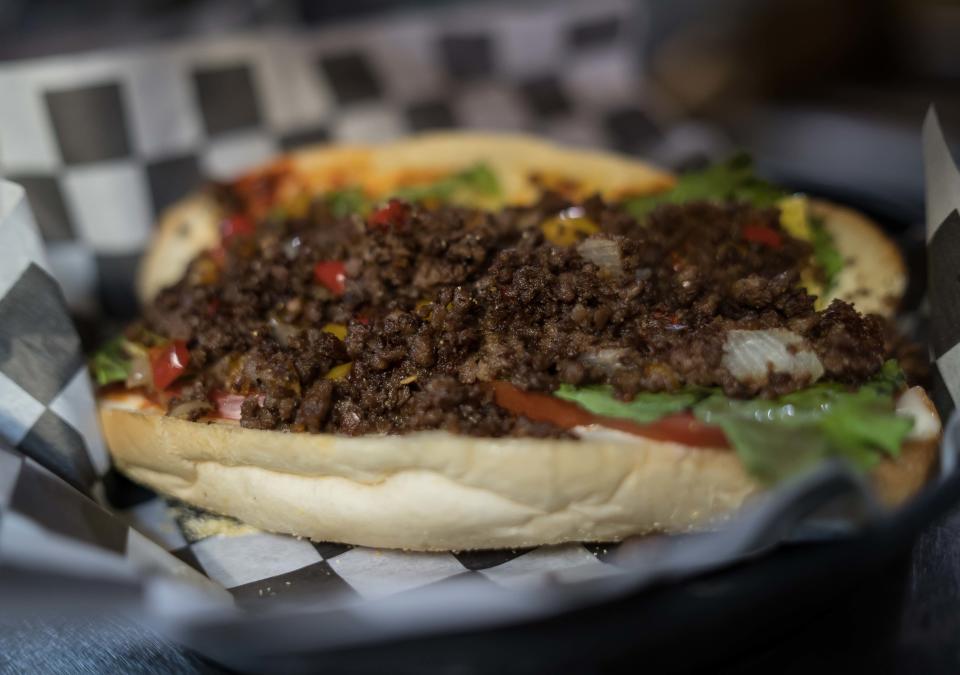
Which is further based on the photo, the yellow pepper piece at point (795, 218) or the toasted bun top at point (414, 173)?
the toasted bun top at point (414, 173)

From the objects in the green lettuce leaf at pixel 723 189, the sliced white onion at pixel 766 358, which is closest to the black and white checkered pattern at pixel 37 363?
the sliced white onion at pixel 766 358

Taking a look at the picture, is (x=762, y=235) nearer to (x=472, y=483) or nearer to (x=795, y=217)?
(x=795, y=217)

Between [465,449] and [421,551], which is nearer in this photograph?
[465,449]

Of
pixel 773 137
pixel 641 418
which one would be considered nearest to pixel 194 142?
pixel 641 418

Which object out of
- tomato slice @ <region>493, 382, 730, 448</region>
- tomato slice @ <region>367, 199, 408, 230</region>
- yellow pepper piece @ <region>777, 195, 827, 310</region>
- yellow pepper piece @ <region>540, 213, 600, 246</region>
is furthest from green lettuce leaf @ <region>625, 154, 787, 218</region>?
tomato slice @ <region>493, 382, 730, 448</region>

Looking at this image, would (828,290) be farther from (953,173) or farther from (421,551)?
(421,551)

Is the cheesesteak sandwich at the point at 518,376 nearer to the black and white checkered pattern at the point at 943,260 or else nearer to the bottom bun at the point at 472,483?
the bottom bun at the point at 472,483
